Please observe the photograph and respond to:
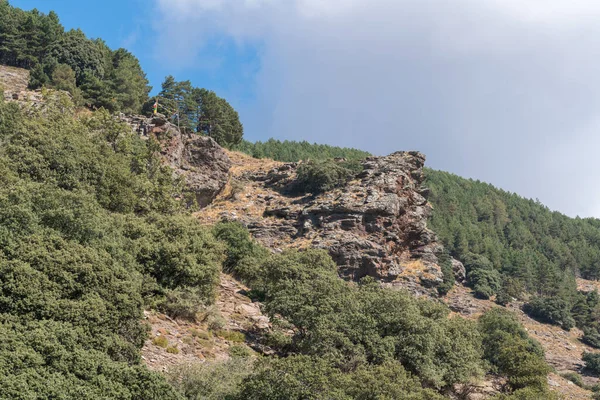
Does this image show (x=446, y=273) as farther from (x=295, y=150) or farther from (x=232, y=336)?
(x=232, y=336)

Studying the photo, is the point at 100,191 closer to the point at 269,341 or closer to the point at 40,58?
the point at 269,341

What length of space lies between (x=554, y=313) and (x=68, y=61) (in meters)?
67.9

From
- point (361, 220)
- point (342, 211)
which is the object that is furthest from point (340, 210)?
point (361, 220)

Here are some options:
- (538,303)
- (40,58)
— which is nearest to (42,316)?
(40,58)

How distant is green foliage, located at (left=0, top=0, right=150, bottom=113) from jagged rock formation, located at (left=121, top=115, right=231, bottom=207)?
19.6 feet

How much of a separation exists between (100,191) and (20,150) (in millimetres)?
4804

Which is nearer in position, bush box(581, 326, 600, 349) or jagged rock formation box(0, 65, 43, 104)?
jagged rock formation box(0, 65, 43, 104)

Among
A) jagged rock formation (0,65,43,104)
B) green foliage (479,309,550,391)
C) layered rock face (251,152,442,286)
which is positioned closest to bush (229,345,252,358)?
green foliage (479,309,550,391)

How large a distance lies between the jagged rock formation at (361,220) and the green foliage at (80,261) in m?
15.6

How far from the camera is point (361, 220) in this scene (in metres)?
51.8

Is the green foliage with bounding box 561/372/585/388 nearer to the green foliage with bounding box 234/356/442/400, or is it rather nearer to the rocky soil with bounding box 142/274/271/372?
the rocky soil with bounding box 142/274/271/372

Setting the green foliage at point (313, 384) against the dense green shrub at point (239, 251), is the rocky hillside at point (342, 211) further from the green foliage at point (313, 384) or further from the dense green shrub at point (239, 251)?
the green foliage at point (313, 384)

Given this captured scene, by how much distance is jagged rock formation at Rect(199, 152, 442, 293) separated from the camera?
163 ft

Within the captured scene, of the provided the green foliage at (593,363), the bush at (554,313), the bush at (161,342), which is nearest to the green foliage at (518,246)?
the bush at (554,313)
